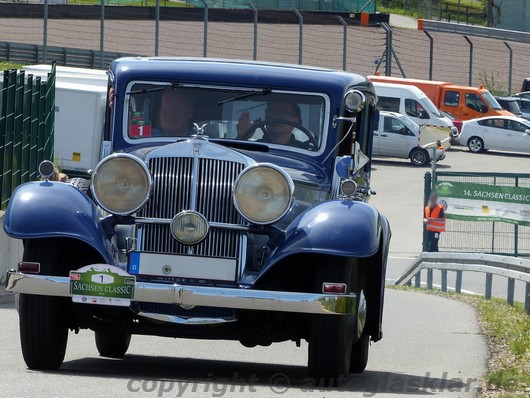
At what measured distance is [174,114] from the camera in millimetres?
9672

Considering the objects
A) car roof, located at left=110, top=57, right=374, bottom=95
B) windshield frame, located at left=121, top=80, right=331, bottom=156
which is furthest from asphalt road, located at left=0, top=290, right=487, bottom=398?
car roof, located at left=110, top=57, right=374, bottom=95

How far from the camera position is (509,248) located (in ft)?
76.8

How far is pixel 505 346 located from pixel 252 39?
123 feet

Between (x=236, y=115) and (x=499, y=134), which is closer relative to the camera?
(x=236, y=115)

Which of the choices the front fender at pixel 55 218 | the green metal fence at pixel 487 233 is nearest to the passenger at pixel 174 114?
the front fender at pixel 55 218

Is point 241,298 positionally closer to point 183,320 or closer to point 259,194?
point 183,320

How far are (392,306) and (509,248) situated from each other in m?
6.79

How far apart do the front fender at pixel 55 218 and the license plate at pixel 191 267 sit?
32 centimetres

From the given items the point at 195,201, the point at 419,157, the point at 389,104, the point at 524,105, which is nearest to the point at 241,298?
the point at 195,201

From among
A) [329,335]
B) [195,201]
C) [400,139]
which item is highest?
[400,139]

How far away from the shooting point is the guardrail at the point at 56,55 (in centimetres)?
4106

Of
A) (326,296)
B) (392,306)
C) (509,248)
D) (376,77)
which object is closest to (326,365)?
(326,296)

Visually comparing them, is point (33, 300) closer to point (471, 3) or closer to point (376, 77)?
point (376, 77)

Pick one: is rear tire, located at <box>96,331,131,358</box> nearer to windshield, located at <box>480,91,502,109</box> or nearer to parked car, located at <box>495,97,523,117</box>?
windshield, located at <box>480,91,502,109</box>
